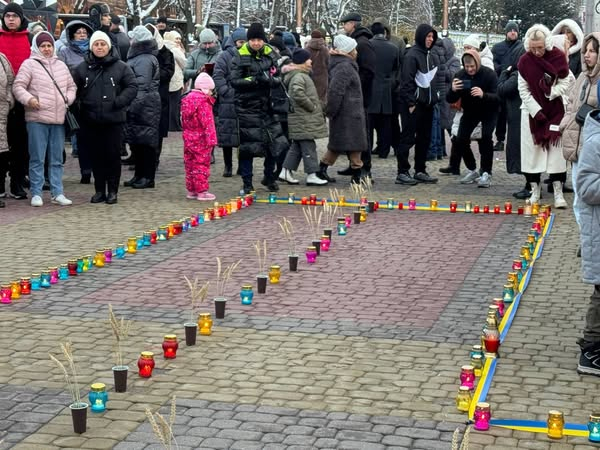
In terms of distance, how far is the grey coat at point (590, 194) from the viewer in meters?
6.98

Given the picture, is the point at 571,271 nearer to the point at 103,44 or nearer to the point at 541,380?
the point at 541,380

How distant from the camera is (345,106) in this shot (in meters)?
15.7

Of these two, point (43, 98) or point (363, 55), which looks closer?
point (43, 98)

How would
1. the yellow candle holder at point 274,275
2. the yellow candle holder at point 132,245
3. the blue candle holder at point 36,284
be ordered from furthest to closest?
the yellow candle holder at point 132,245, the yellow candle holder at point 274,275, the blue candle holder at point 36,284

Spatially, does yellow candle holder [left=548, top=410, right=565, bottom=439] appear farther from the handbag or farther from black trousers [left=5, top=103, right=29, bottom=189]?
black trousers [left=5, top=103, right=29, bottom=189]

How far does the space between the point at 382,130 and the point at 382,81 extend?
5.21 ft

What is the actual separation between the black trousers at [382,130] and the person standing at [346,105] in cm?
205

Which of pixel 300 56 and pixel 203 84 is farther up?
pixel 300 56

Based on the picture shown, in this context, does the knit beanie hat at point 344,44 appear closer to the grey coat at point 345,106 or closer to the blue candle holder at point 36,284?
the grey coat at point 345,106

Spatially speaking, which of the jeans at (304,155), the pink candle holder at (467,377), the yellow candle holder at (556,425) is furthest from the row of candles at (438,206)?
the yellow candle holder at (556,425)

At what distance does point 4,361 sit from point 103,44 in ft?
23.6

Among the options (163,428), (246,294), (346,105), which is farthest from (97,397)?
(346,105)

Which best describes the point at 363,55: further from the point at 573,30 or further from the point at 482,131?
the point at 573,30

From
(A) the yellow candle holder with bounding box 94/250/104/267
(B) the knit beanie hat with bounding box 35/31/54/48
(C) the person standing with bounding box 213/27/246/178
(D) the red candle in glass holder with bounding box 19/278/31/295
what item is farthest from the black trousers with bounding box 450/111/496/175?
(D) the red candle in glass holder with bounding box 19/278/31/295
